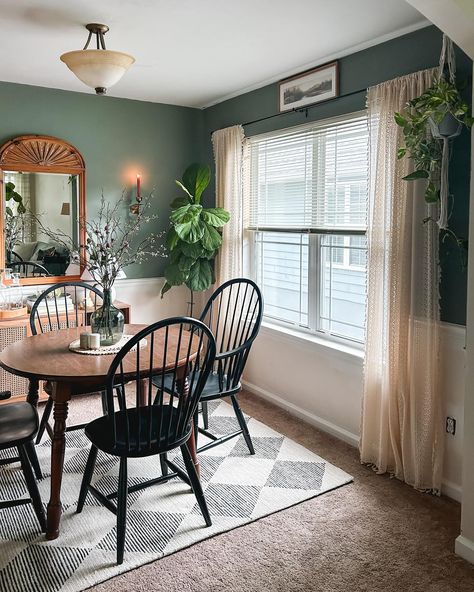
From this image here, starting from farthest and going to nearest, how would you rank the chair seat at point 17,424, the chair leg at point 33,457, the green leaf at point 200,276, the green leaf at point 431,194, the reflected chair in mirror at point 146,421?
the green leaf at point 200,276, the chair leg at point 33,457, the green leaf at point 431,194, the chair seat at point 17,424, the reflected chair in mirror at point 146,421

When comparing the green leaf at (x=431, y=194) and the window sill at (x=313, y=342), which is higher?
the green leaf at (x=431, y=194)

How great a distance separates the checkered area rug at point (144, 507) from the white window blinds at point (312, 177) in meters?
1.52

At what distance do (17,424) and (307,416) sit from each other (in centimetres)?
206

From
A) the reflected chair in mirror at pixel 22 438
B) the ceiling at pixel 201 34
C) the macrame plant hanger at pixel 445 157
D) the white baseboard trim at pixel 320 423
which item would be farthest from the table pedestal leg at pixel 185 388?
the ceiling at pixel 201 34

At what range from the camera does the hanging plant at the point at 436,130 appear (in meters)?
2.49

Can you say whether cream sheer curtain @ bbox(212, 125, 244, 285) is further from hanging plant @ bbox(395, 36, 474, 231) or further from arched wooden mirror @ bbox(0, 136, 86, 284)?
hanging plant @ bbox(395, 36, 474, 231)

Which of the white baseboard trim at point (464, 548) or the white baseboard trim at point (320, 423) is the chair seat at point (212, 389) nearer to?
the white baseboard trim at point (320, 423)

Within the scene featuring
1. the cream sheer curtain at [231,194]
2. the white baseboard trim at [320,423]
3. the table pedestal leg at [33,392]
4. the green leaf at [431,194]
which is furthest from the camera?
the cream sheer curtain at [231,194]

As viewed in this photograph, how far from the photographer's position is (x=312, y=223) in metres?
3.91

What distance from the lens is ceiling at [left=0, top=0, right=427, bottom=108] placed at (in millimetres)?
2773

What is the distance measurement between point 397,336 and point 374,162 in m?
1.00

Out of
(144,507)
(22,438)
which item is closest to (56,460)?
(22,438)

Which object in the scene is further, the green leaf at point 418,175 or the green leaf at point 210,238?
the green leaf at point 210,238

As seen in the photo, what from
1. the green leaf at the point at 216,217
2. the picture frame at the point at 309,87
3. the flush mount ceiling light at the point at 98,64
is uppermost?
the picture frame at the point at 309,87
